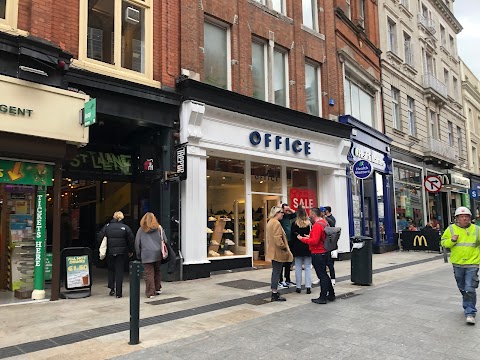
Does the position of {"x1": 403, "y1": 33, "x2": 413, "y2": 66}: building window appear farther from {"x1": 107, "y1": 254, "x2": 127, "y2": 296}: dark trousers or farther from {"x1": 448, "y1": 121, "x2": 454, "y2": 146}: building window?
{"x1": 107, "y1": 254, "x2": 127, "y2": 296}: dark trousers

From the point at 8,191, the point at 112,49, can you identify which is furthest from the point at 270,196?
the point at 8,191

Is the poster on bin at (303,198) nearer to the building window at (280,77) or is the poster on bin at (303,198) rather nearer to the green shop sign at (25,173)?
the building window at (280,77)

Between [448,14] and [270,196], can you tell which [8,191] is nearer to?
[270,196]

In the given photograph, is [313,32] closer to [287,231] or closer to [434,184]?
[434,184]

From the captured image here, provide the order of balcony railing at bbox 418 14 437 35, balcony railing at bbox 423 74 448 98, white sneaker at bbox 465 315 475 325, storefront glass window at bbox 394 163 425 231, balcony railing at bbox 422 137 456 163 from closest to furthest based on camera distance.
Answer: white sneaker at bbox 465 315 475 325 < storefront glass window at bbox 394 163 425 231 < balcony railing at bbox 422 137 456 163 < balcony railing at bbox 423 74 448 98 < balcony railing at bbox 418 14 437 35

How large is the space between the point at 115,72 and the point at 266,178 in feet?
20.2

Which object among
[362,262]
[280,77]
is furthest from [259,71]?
[362,262]

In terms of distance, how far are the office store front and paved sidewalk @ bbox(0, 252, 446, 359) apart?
5.76 feet

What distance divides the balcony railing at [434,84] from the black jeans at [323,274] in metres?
21.4

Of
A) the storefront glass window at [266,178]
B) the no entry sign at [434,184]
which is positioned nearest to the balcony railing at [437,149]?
the no entry sign at [434,184]

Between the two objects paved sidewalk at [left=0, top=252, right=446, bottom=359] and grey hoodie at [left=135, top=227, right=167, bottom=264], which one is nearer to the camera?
paved sidewalk at [left=0, top=252, right=446, bottom=359]

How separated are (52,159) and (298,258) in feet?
17.7

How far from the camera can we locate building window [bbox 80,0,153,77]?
9.66 metres

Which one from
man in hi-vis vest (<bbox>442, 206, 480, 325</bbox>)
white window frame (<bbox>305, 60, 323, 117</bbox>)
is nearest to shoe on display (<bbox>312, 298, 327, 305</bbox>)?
man in hi-vis vest (<bbox>442, 206, 480, 325</bbox>)
